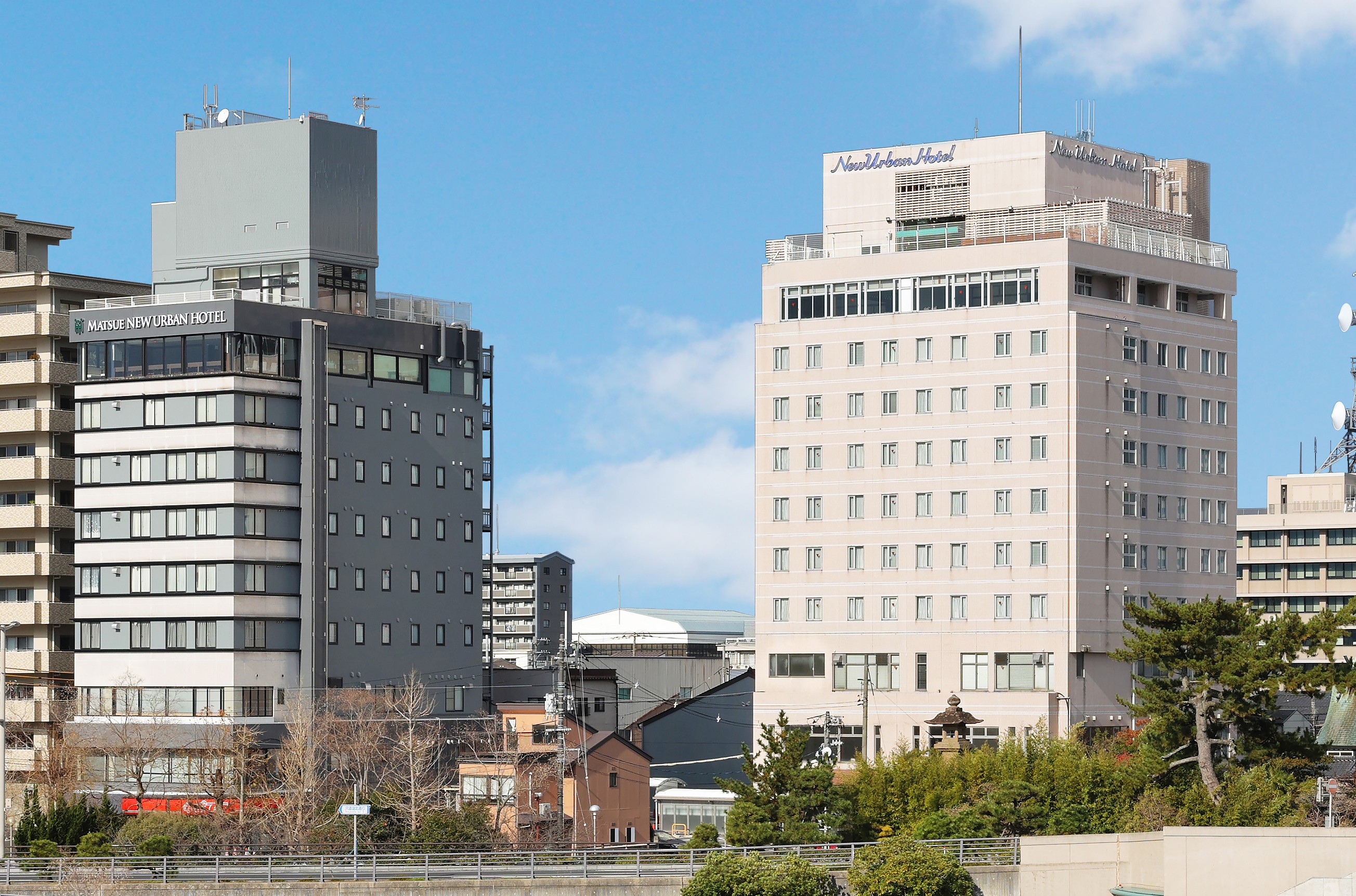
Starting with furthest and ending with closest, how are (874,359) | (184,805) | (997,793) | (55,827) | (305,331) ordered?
(874,359)
(305,331)
(184,805)
(55,827)
(997,793)

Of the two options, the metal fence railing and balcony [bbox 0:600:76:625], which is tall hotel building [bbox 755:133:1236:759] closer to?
balcony [bbox 0:600:76:625]

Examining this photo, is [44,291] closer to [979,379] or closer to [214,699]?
[214,699]

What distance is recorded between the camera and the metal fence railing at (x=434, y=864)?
79.9 m

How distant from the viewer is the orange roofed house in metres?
125

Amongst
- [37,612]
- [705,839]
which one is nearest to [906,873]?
[705,839]

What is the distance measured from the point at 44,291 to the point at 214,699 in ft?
105

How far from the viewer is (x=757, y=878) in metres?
75.2

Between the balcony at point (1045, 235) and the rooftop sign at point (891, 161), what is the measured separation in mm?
4764

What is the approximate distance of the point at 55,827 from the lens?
323 ft

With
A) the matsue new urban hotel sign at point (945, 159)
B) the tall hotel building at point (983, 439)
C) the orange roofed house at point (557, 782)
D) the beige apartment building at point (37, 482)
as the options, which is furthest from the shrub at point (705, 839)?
the matsue new urban hotel sign at point (945, 159)

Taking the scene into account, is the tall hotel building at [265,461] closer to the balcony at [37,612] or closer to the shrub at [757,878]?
the balcony at [37,612]

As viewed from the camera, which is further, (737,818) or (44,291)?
(44,291)

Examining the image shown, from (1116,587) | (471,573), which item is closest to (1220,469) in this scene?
(1116,587)

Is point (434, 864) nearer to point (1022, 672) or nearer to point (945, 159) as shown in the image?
point (1022, 672)
